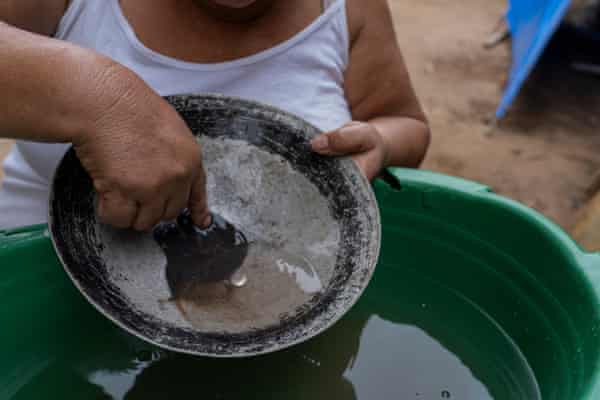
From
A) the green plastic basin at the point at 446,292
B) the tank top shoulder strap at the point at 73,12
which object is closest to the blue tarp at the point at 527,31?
the green plastic basin at the point at 446,292

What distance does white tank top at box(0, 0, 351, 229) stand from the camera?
38.9 inches

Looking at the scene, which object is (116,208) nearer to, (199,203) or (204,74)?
(199,203)

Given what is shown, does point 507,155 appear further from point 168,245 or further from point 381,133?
point 168,245

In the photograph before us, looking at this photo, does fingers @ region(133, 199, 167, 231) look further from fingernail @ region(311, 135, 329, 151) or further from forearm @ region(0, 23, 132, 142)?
fingernail @ region(311, 135, 329, 151)

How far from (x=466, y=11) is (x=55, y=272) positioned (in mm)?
3055

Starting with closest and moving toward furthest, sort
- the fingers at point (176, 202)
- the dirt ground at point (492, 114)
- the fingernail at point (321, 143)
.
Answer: the fingers at point (176, 202)
the fingernail at point (321, 143)
the dirt ground at point (492, 114)

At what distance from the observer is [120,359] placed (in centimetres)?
103

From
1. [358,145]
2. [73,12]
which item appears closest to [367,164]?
[358,145]

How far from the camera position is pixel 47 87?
72cm

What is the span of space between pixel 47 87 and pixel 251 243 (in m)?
0.39

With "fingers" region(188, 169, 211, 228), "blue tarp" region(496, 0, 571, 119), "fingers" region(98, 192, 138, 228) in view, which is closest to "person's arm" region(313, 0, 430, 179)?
"fingers" region(188, 169, 211, 228)

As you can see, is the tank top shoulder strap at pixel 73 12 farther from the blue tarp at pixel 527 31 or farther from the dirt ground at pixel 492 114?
the blue tarp at pixel 527 31

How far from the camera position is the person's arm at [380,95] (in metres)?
1.05

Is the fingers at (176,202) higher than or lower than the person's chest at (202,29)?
lower
